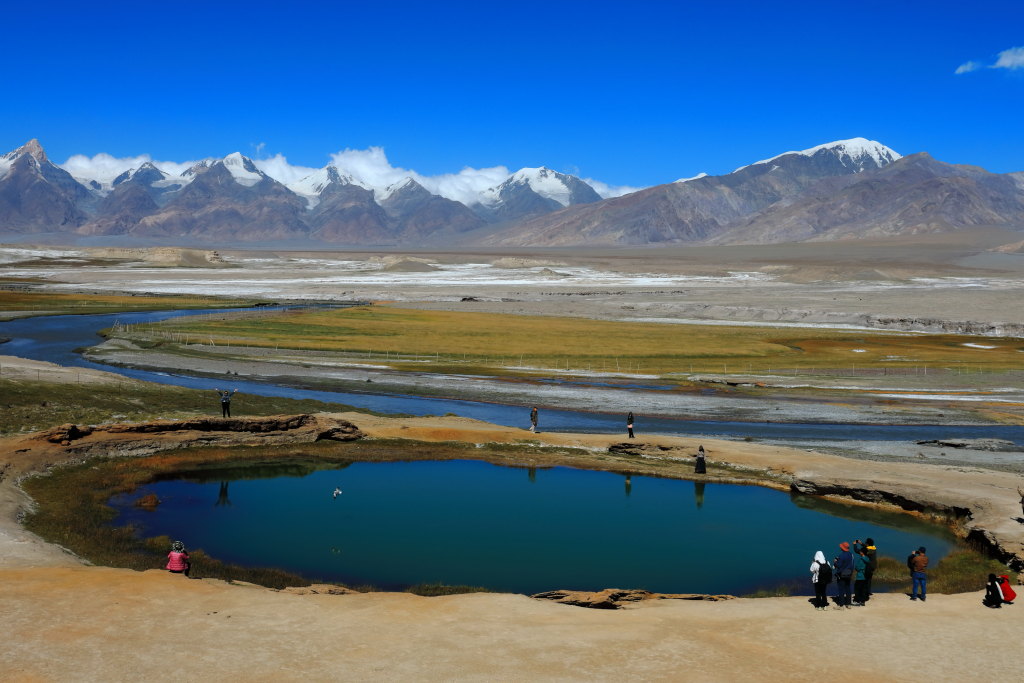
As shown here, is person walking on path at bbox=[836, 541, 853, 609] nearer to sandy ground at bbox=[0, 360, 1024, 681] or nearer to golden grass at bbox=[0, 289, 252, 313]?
sandy ground at bbox=[0, 360, 1024, 681]

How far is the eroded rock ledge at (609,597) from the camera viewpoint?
22.0 metres

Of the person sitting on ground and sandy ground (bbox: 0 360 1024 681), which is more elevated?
the person sitting on ground

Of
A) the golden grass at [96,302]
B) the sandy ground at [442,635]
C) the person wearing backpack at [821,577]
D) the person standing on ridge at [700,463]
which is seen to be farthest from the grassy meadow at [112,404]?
the golden grass at [96,302]

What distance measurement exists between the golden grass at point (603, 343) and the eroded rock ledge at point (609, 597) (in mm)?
50360

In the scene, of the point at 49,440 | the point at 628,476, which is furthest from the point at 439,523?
the point at 49,440

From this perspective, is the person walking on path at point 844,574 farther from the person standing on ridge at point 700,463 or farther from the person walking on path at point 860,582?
the person standing on ridge at point 700,463

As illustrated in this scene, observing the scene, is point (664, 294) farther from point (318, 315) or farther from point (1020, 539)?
point (1020, 539)

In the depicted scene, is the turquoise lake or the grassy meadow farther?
the grassy meadow

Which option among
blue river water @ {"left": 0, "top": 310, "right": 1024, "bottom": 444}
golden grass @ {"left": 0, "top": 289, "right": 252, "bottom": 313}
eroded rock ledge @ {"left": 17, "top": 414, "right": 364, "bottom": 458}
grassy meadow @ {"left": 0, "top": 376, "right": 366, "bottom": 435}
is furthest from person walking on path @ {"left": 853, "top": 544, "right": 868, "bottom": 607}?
golden grass @ {"left": 0, "top": 289, "right": 252, "bottom": 313}

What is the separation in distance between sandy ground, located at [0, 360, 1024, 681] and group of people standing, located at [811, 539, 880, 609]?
0.43m

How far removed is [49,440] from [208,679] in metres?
24.1

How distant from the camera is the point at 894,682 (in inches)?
646

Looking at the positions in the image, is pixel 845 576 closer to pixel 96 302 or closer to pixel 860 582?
pixel 860 582

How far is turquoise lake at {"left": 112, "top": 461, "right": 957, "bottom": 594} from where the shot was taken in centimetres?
2588
